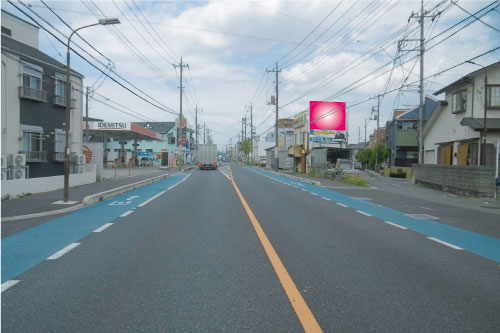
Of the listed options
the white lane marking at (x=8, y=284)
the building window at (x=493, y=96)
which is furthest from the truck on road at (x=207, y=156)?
the white lane marking at (x=8, y=284)

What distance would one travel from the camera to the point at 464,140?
2527 cm

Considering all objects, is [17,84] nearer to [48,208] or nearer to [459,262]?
[48,208]

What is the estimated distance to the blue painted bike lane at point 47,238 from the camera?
6.04 m

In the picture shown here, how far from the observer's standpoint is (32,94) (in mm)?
20219

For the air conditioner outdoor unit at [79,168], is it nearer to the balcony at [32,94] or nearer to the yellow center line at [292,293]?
the balcony at [32,94]

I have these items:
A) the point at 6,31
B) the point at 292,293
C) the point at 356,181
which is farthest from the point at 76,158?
the point at 292,293

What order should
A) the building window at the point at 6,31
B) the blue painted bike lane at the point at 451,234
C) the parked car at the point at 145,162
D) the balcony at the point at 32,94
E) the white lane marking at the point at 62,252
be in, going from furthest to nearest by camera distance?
the parked car at the point at 145,162 < the building window at the point at 6,31 < the balcony at the point at 32,94 < the blue painted bike lane at the point at 451,234 < the white lane marking at the point at 62,252

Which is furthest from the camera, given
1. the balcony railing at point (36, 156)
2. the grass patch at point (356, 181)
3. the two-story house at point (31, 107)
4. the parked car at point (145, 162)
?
the parked car at point (145, 162)

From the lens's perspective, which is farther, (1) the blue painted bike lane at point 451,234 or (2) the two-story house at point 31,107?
(2) the two-story house at point 31,107

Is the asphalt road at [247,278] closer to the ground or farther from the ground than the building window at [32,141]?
closer to the ground

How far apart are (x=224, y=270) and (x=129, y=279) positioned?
135 cm

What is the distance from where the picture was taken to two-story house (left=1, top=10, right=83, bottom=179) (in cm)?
Result: 1842

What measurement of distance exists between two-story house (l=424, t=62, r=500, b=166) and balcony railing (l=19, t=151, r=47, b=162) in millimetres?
24912

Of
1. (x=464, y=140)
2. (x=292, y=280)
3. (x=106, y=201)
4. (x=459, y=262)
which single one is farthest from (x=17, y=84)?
(x=464, y=140)
